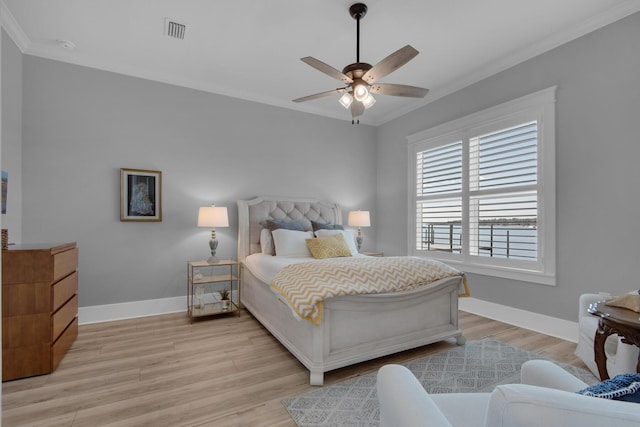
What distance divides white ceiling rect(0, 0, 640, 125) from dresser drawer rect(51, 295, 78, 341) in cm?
237

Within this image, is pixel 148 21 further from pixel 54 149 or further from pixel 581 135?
pixel 581 135

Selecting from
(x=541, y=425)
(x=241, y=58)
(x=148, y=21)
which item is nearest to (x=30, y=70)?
(x=148, y=21)

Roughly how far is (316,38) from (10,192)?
3324 millimetres

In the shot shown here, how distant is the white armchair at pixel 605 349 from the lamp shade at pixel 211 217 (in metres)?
3.51

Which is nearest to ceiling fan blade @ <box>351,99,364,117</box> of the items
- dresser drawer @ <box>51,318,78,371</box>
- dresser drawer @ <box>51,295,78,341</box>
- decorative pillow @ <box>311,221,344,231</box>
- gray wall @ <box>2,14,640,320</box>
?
decorative pillow @ <box>311,221,344,231</box>

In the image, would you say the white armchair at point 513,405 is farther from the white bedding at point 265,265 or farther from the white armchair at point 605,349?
the white bedding at point 265,265

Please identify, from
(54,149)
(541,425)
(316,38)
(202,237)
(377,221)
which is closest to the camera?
(541,425)

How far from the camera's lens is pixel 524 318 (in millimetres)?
3445

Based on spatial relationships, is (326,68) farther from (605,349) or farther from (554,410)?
(605,349)

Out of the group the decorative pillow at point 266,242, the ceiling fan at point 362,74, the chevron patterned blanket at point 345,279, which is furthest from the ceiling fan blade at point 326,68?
the decorative pillow at point 266,242

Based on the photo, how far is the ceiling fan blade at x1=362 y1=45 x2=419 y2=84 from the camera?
2.27 meters

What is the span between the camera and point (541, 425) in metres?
0.68

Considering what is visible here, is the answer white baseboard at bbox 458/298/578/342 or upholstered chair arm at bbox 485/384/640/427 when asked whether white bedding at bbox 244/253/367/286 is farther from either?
upholstered chair arm at bbox 485/384/640/427

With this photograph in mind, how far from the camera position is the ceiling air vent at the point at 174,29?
9.66ft
